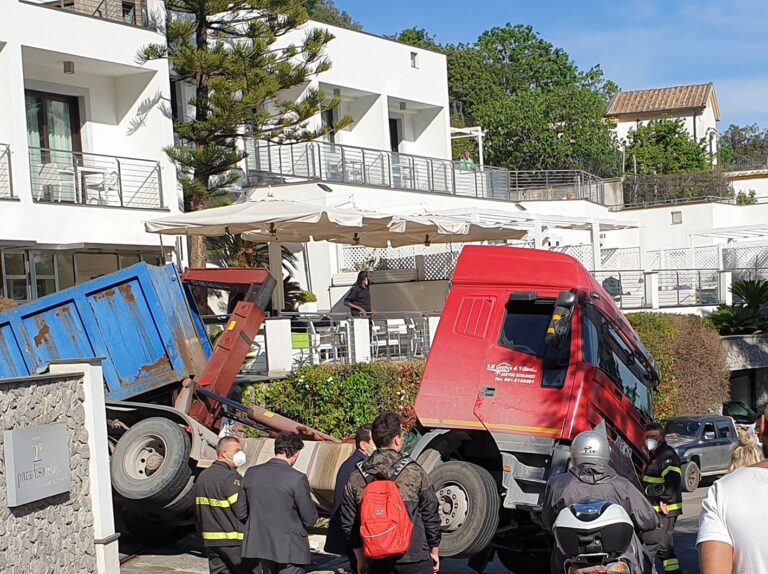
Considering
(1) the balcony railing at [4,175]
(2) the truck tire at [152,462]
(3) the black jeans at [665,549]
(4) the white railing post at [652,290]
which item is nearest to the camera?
(3) the black jeans at [665,549]

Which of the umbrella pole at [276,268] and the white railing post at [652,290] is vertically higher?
the umbrella pole at [276,268]

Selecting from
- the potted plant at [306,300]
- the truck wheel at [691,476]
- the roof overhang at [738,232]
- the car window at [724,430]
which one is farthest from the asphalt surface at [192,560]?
the roof overhang at [738,232]

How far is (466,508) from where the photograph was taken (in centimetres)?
1039

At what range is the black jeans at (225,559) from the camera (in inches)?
331

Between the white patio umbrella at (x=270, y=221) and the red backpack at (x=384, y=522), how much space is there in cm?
1075

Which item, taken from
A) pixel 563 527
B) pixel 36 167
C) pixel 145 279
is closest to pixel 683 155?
pixel 36 167

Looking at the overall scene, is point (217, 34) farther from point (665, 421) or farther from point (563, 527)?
point (563, 527)

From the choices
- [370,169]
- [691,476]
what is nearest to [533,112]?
[370,169]

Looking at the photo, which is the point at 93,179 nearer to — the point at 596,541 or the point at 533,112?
the point at 596,541

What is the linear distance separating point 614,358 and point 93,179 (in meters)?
12.9

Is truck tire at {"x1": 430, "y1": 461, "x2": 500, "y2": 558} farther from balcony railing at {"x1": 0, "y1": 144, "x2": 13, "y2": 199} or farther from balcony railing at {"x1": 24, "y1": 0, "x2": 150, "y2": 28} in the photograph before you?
balcony railing at {"x1": 24, "y1": 0, "x2": 150, "y2": 28}

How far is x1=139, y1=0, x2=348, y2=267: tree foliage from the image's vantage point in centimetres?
2080

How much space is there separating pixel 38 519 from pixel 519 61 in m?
64.9

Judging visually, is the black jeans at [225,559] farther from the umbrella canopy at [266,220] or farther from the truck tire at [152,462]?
the umbrella canopy at [266,220]
